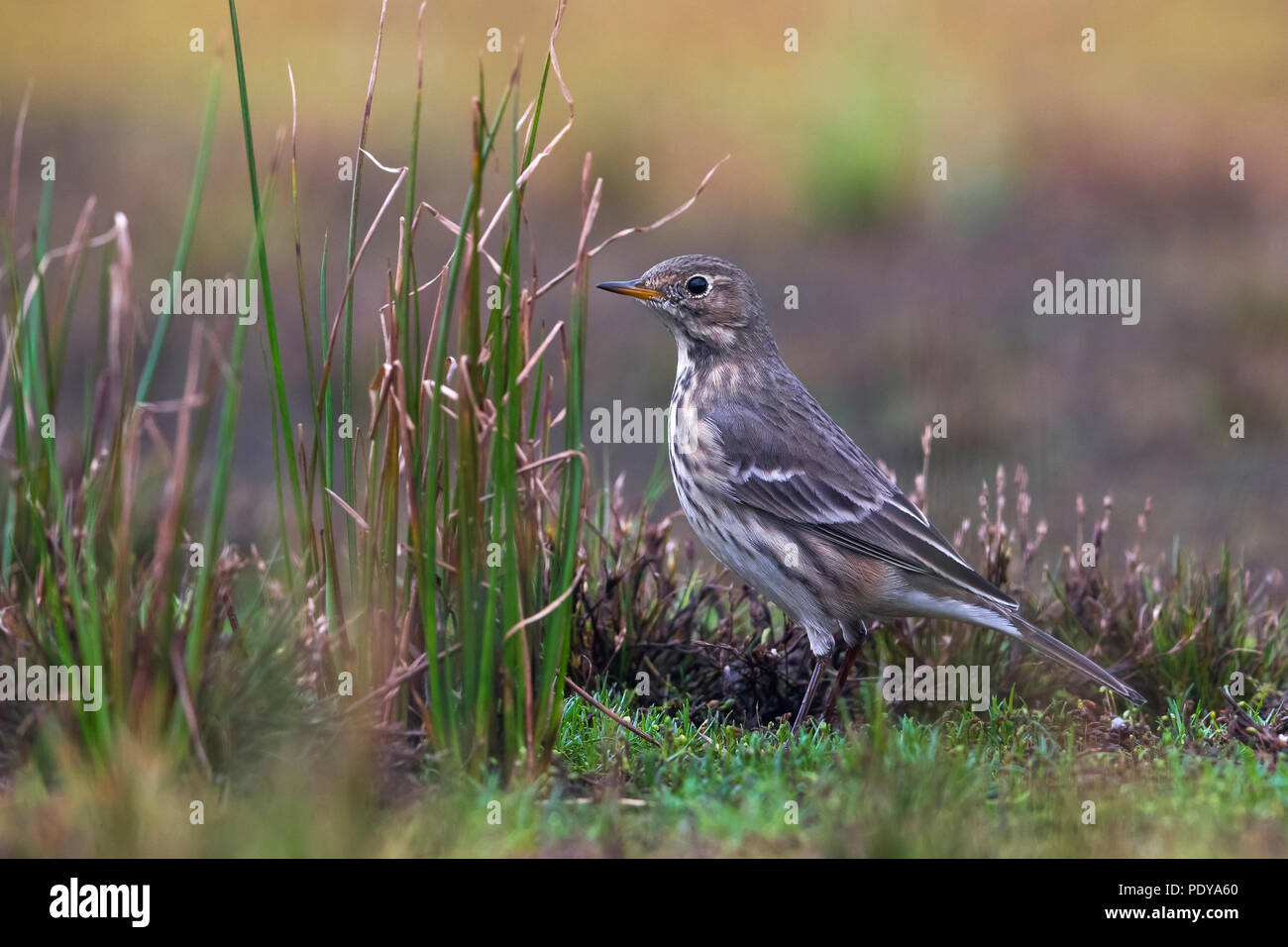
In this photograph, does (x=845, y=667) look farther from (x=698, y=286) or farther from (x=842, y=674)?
(x=698, y=286)

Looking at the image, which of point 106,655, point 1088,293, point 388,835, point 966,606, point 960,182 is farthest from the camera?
point 960,182

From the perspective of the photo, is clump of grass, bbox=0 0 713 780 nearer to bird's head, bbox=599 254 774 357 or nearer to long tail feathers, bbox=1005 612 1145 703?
bird's head, bbox=599 254 774 357

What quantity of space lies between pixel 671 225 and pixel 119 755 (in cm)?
922

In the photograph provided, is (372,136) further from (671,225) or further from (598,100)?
(671,225)

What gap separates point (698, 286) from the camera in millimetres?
5898

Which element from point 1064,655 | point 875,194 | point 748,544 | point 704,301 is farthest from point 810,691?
point 875,194

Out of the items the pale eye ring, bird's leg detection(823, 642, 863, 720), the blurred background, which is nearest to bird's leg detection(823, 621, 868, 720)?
bird's leg detection(823, 642, 863, 720)

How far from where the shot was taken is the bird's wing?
210 inches

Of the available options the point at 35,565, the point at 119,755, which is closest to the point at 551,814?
the point at 119,755

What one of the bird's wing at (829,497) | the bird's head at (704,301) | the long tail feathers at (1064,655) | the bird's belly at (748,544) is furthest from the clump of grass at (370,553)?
the long tail feathers at (1064,655)

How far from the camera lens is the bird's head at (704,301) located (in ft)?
19.3

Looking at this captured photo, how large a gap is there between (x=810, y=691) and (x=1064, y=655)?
2.98 feet

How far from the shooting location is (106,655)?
3.85 metres

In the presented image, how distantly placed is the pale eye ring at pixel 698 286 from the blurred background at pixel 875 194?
2.82 m
